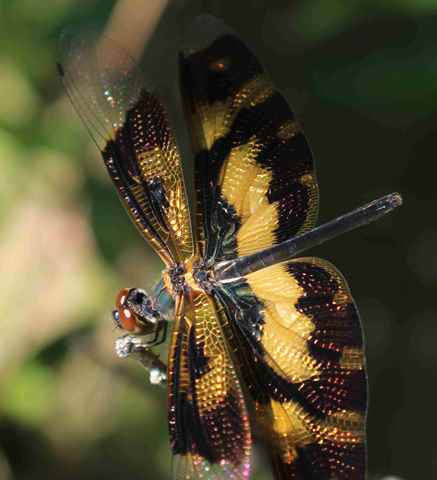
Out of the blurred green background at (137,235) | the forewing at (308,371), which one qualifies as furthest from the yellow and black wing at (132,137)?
the blurred green background at (137,235)

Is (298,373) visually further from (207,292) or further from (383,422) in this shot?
(383,422)

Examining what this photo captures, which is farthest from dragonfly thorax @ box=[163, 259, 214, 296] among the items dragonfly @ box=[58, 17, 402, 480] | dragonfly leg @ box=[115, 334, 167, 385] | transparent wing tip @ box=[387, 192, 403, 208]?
transparent wing tip @ box=[387, 192, 403, 208]

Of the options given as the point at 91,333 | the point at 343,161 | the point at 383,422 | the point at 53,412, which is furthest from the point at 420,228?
the point at 53,412

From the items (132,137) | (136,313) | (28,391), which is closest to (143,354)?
(136,313)

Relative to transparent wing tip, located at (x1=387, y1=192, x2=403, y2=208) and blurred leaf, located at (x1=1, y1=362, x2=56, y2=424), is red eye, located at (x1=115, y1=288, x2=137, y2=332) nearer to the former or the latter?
transparent wing tip, located at (x1=387, y1=192, x2=403, y2=208)

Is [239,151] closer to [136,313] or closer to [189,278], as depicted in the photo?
[189,278]

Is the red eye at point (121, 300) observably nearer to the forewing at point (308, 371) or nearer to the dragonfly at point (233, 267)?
the dragonfly at point (233, 267)
